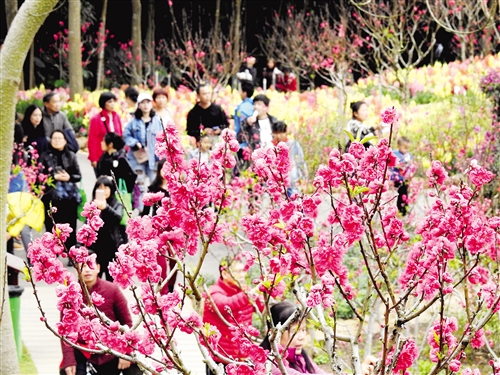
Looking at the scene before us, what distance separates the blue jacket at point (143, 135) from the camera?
1010 centimetres

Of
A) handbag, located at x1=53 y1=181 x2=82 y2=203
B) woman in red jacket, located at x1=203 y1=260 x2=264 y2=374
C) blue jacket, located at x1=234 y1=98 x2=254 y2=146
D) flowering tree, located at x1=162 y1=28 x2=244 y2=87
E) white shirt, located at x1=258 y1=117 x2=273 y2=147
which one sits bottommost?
woman in red jacket, located at x1=203 y1=260 x2=264 y2=374

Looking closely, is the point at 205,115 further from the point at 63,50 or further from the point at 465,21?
the point at 63,50

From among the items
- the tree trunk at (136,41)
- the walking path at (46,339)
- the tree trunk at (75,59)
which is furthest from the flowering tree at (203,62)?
the walking path at (46,339)

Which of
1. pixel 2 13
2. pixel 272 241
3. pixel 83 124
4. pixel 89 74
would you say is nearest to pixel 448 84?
pixel 83 124

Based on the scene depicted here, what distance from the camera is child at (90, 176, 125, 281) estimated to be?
7777 millimetres

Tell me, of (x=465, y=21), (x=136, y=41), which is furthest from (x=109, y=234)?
(x=465, y=21)

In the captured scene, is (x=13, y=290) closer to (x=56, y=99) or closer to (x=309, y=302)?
(x=309, y=302)

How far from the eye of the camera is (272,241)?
10.5 feet

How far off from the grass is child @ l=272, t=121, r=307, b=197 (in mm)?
2692

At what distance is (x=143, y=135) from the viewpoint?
10.2 meters

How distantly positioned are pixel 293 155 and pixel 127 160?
160cm

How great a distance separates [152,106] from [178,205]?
23.8 ft

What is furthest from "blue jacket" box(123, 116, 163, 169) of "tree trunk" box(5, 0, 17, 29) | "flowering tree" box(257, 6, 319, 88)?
"tree trunk" box(5, 0, 17, 29)

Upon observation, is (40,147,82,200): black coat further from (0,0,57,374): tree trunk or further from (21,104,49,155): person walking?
(0,0,57,374): tree trunk
